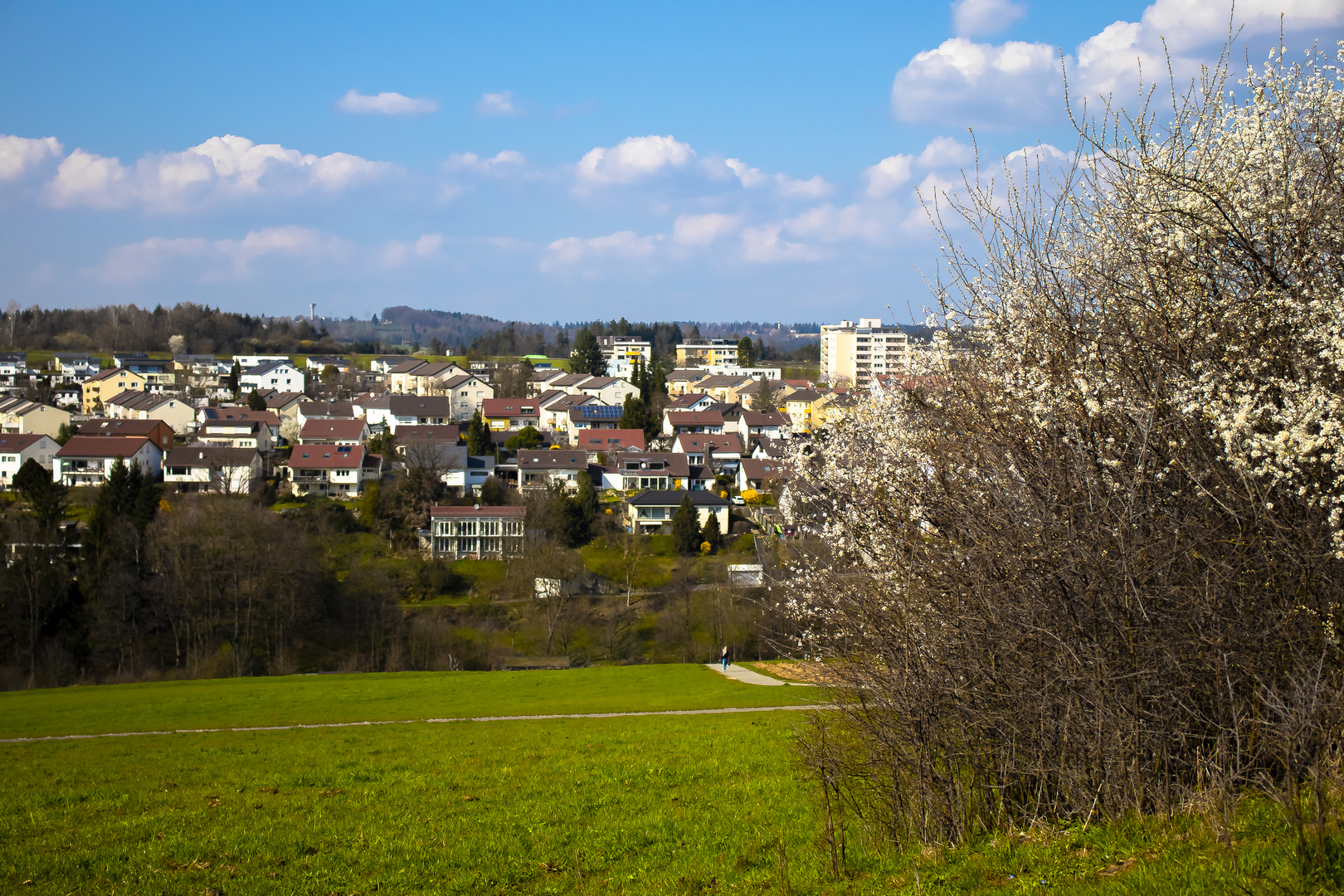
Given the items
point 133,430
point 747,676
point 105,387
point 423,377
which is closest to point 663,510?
point 747,676

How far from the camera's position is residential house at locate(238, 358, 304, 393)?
274 feet

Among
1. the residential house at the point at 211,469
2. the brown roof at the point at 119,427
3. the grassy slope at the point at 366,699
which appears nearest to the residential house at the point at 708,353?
the brown roof at the point at 119,427

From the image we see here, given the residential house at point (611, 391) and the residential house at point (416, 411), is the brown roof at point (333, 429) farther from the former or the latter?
the residential house at point (611, 391)

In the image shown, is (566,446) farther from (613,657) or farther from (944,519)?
(944,519)

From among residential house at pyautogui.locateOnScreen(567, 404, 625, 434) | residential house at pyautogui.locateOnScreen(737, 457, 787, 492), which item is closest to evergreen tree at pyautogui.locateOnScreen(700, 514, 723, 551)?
residential house at pyautogui.locateOnScreen(737, 457, 787, 492)

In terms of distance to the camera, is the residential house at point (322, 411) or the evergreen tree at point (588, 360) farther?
the evergreen tree at point (588, 360)

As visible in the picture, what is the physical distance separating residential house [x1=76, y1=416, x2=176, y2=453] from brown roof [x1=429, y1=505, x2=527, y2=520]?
21.9 meters

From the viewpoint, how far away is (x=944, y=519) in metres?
5.13

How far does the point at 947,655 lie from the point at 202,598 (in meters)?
36.0

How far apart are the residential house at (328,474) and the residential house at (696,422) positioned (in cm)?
2295

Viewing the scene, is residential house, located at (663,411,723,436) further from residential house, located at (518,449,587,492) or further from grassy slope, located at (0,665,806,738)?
grassy slope, located at (0,665,806,738)

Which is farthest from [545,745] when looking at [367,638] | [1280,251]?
[367,638]

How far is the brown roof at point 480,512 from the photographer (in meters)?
45.3

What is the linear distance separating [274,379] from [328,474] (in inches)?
1462
